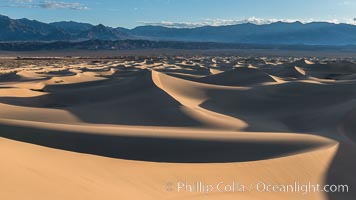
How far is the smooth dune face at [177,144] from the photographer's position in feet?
22.1

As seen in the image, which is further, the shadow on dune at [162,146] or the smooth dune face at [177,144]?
the shadow on dune at [162,146]

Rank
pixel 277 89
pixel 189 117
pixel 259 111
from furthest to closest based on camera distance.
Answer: pixel 277 89 → pixel 259 111 → pixel 189 117

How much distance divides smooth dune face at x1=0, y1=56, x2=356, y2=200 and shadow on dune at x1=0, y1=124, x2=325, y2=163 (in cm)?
2

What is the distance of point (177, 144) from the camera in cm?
1041

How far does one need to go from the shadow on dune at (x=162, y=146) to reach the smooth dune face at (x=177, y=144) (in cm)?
2

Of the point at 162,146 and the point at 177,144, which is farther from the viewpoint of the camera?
the point at 177,144

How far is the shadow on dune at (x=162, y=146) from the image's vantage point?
9664 mm

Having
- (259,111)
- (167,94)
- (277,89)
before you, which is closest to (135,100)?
(167,94)

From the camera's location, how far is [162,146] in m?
10.3

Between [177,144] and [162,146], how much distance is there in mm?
361

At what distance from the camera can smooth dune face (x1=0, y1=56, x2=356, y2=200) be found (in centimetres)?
675

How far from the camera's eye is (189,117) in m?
15.7

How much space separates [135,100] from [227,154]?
9904 millimetres

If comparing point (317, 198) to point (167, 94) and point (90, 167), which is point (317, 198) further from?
point (167, 94)
